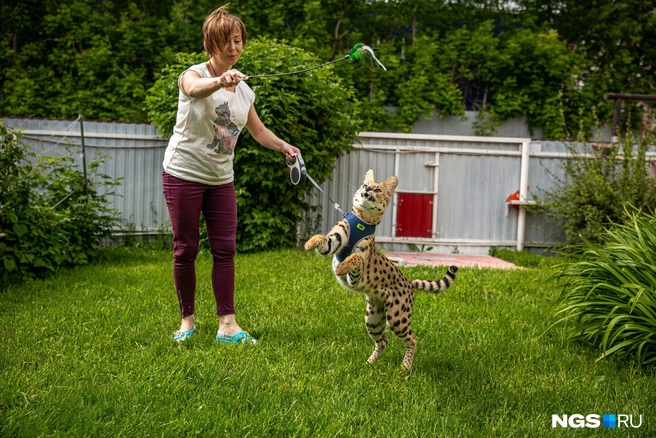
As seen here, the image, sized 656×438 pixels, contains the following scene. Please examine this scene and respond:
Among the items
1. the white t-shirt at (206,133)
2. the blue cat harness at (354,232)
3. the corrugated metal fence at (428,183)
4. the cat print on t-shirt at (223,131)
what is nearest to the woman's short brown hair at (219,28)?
the white t-shirt at (206,133)

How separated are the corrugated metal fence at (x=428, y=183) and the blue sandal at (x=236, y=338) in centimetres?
497

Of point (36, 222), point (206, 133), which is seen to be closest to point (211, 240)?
point (206, 133)

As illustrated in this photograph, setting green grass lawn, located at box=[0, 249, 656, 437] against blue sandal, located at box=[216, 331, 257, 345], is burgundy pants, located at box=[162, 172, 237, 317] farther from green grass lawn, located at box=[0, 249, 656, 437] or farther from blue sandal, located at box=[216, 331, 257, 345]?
green grass lawn, located at box=[0, 249, 656, 437]

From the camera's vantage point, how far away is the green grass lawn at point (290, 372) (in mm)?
2830

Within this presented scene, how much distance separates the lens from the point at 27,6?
1215cm

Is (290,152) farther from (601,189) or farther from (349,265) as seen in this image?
(601,189)

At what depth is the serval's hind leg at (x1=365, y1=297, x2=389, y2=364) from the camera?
11.6 ft

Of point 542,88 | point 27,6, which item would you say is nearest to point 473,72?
point 542,88

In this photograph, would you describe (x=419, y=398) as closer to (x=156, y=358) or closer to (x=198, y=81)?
(x=156, y=358)

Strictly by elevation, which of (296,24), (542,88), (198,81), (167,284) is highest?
(296,24)

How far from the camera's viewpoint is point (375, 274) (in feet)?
11.1

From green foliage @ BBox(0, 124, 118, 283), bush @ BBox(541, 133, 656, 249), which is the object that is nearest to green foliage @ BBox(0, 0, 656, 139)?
bush @ BBox(541, 133, 656, 249)

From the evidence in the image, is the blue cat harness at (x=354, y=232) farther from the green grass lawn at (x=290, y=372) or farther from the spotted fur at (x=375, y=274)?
the green grass lawn at (x=290, y=372)

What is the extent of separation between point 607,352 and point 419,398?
1.40 m
